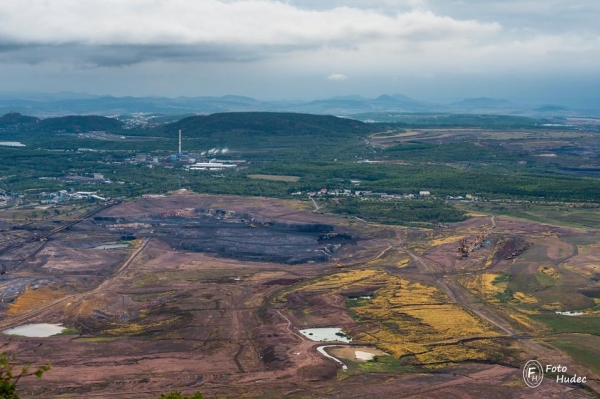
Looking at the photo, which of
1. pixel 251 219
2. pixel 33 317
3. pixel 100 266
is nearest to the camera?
pixel 33 317

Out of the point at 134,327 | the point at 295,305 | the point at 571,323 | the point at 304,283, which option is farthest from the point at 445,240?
the point at 134,327

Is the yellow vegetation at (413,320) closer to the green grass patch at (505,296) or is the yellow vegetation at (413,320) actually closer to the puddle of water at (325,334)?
the puddle of water at (325,334)

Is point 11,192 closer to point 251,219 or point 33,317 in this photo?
point 251,219

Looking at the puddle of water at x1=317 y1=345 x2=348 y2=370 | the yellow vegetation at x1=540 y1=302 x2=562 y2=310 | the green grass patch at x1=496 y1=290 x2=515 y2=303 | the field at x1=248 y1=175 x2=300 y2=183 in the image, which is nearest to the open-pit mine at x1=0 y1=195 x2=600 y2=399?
the green grass patch at x1=496 y1=290 x2=515 y2=303

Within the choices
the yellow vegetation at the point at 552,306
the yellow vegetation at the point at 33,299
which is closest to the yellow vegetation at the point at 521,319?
the yellow vegetation at the point at 552,306

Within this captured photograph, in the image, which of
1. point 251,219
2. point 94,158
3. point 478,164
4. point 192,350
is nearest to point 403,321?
point 192,350

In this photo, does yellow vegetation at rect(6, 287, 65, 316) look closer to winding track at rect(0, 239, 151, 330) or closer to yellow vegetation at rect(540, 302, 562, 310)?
winding track at rect(0, 239, 151, 330)

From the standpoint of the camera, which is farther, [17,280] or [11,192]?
[11,192]
